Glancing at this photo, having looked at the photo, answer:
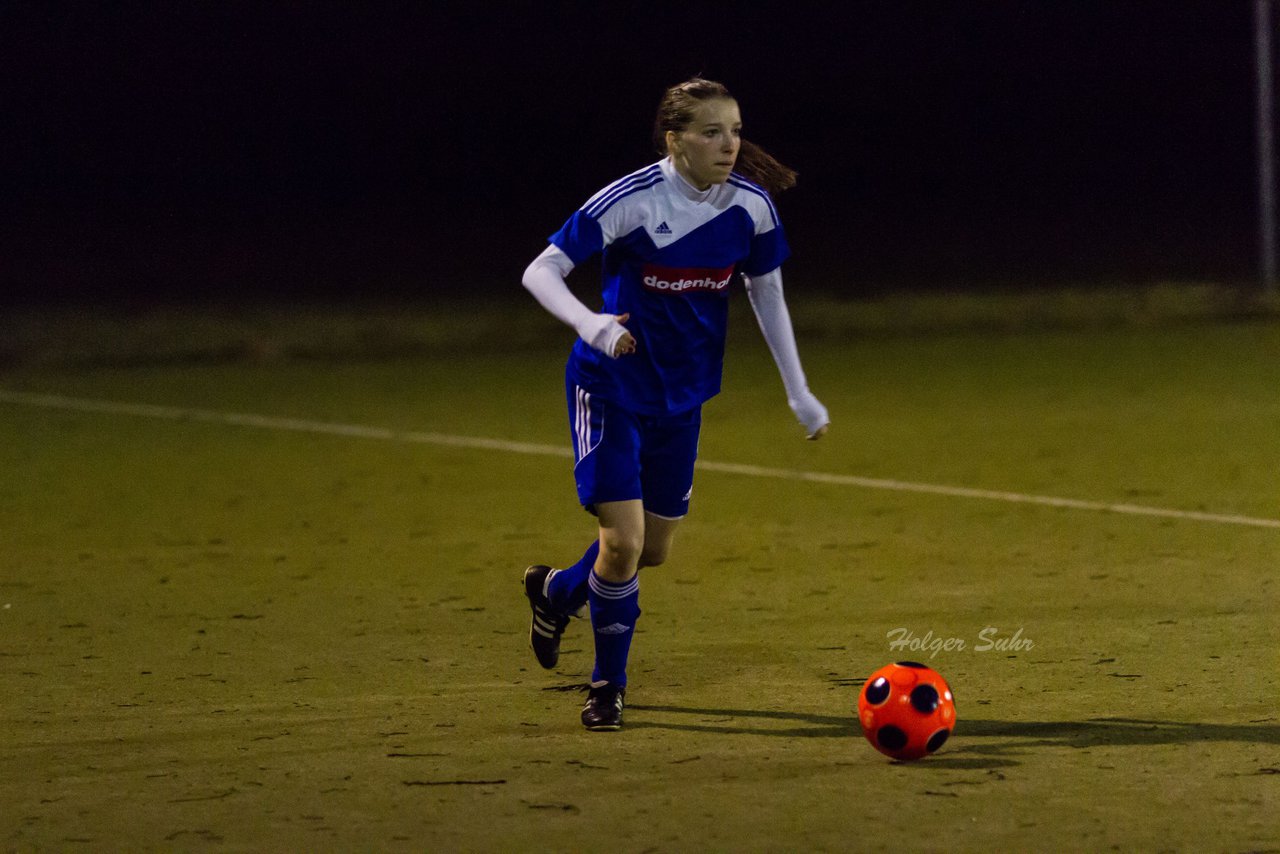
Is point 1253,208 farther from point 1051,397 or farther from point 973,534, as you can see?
point 973,534

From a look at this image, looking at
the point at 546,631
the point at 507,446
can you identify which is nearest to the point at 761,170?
the point at 546,631

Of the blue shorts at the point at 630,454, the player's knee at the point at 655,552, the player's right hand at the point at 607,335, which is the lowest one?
the player's knee at the point at 655,552

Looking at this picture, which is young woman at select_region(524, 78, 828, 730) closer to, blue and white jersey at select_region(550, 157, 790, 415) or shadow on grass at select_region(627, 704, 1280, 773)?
blue and white jersey at select_region(550, 157, 790, 415)

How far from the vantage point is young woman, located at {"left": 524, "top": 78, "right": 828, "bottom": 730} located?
5449mm

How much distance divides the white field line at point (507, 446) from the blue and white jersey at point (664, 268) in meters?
3.94

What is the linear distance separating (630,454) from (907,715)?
45.6 inches

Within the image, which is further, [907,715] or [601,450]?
[601,450]

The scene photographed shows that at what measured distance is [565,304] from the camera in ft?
17.5

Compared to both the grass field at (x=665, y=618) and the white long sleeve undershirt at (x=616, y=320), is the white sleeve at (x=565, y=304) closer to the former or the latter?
the white long sleeve undershirt at (x=616, y=320)

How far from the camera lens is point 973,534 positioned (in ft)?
28.2

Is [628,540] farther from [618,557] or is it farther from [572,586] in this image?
[572,586]

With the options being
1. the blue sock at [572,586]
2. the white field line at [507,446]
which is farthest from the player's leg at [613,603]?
the white field line at [507,446]

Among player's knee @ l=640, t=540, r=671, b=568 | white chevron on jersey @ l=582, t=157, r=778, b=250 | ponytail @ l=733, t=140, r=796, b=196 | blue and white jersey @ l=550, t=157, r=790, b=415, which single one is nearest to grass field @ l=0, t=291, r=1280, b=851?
player's knee @ l=640, t=540, r=671, b=568

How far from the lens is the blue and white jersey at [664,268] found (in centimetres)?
547
